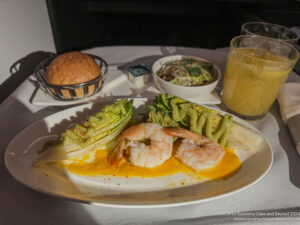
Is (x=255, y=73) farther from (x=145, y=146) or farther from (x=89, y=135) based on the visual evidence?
(x=89, y=135)

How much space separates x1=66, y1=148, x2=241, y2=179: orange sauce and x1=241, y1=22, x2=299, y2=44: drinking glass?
0.98m

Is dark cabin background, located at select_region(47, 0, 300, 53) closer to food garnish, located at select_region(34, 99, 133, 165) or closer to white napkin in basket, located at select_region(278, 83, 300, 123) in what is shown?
white napkin in basket, located at select_region(278, 83, 300, 123)

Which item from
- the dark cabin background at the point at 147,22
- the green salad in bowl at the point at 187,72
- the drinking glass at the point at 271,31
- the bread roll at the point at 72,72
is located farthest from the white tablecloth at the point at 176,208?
the dark cabin background at the point at 147,22

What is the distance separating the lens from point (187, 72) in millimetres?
1428

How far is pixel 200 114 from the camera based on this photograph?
1100 millimetres

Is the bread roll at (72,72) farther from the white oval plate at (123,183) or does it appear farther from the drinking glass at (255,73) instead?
the drinking glass at (255,73)

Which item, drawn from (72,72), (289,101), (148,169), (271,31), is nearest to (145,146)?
(148,169)

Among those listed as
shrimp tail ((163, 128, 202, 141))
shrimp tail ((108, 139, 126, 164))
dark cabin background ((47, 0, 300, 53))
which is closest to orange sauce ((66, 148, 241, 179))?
shrimp tail ((108, 139, 126, 164))

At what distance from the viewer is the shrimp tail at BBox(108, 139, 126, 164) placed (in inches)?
38.1

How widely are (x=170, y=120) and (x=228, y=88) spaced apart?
1.42ft

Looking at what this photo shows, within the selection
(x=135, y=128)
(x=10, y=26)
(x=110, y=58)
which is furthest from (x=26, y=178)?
(x=10, y=26)

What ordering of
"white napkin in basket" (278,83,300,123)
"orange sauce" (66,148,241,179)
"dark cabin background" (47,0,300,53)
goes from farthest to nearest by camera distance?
"dark cabin background" (47,0,300,53) → "white napkin in basket" (278,83,300,123) → "orange sauce" (66,148,241,179)

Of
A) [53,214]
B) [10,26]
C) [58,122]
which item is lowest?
[53,214]

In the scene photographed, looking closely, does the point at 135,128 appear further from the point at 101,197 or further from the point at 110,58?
the point at 110,58
